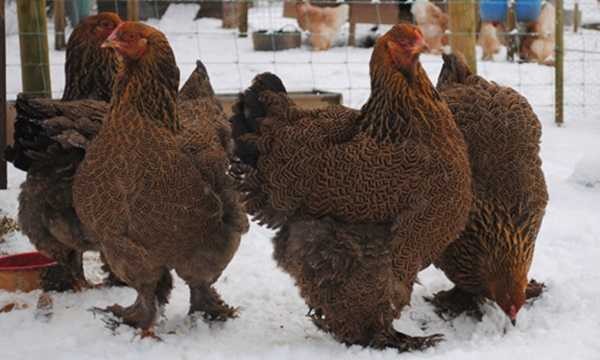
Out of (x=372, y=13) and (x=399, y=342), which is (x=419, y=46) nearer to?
(x=399, y=342)

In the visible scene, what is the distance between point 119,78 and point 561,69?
6.04 m

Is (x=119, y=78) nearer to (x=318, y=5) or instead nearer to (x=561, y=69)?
(x=561, y=69)

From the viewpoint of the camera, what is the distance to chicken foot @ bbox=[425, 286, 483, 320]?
422 cm

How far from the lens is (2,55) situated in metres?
5.54

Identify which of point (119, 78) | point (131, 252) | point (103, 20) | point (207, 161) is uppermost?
point (103, 20)

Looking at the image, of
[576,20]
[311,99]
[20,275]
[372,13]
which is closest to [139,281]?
[20,275]

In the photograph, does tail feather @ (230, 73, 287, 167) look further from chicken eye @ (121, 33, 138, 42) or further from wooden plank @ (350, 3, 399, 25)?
wooden plank @ (350, 3, 399, 25)

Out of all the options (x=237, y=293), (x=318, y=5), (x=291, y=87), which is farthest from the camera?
(x=318, y=5)

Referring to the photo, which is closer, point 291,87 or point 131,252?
point 131,252

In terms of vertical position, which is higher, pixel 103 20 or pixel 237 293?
pixel 103 20

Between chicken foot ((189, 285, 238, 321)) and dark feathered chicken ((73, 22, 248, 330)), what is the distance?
22 cm

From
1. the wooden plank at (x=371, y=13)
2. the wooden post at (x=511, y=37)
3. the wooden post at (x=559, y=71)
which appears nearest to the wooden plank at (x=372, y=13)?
the wooden plank at (x=371, y=13)

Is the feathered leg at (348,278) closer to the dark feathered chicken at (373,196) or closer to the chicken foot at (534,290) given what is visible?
the dark feathered chicken at (373,196)

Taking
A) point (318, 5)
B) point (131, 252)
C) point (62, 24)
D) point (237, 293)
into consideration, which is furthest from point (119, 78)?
point (318, 5)
